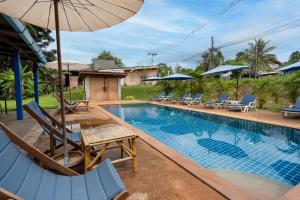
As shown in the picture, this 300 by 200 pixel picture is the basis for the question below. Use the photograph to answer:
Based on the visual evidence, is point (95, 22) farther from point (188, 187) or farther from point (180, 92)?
point (180, 92)

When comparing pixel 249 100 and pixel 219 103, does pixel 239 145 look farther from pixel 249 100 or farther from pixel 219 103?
pixel 219 103

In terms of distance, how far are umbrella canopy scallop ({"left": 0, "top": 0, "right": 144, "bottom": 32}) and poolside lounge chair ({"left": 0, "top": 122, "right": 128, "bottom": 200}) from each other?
5.86 ft

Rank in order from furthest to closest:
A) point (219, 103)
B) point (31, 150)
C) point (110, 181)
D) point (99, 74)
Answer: point (99, 74), point (219, 103), point (31, 150), point (110, 181)

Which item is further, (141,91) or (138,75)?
(138,75)

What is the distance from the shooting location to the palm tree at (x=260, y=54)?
38812 millimetres

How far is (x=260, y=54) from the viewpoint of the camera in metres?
39.5

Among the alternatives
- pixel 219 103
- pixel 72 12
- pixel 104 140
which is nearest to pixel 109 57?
pixel 219 103

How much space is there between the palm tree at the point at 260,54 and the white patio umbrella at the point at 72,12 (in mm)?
41297

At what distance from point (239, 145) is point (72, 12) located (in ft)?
18.9

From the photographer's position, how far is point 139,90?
25750mm

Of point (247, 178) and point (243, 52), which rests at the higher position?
point (243, 52)

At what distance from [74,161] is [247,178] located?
11.0 feet

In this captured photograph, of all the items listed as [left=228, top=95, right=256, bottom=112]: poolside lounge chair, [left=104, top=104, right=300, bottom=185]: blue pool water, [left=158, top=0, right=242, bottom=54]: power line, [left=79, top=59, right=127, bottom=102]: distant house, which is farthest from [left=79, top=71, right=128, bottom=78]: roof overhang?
[left=158, top=0, right=242, bottom=54]: power line

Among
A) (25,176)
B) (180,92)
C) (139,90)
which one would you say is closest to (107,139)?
(25,176)
